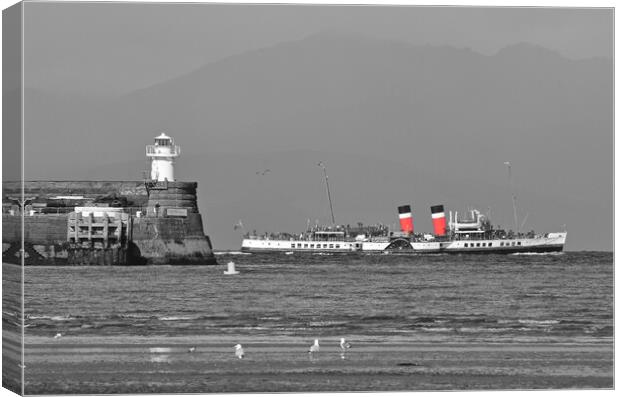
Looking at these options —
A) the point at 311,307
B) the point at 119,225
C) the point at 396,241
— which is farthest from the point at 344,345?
the point at 396,241

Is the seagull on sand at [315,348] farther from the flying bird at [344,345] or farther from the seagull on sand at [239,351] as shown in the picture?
the seagull on sand at [239,351]

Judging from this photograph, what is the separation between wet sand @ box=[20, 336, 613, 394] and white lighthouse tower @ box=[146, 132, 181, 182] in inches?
499

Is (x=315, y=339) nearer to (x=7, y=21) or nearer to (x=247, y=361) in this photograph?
(x=247, y=361)

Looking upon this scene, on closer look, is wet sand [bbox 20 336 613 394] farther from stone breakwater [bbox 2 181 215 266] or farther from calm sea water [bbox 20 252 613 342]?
stone breakwater [bbox 2 181 215 266]

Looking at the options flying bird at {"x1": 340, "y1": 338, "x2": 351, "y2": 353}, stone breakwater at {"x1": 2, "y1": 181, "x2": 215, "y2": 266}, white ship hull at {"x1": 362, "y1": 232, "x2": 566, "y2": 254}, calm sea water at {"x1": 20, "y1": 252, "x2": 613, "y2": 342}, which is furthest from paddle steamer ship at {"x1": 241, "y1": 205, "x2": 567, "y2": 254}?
flying bird at {"x1": 340, "y1": 338, "x2": 351, "y2": 353}

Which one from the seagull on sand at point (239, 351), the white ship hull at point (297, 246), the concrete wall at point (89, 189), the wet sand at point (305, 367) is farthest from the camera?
the white ship hull at point (297, 246)

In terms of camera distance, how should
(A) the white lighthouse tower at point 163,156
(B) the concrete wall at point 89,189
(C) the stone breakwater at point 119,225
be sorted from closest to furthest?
(B) the concrete wall at point 89,189 → (A) the white lighthouse tower at point 163,156 → (C) the stone breakwater at point 119,225

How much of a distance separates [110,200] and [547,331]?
24.6 metres

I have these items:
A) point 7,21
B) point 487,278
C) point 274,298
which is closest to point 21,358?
point 7,21

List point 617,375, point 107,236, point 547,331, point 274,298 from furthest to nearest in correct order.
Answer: point 107,236 < point 274,298 < point 547,331 < point 617,375

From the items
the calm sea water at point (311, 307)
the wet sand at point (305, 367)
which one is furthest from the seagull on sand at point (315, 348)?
the calm sea water at point (311, 307)

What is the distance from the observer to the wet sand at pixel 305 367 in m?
17.8

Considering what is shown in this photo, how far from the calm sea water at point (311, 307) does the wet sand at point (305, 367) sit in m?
0.63

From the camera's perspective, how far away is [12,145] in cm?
1727
